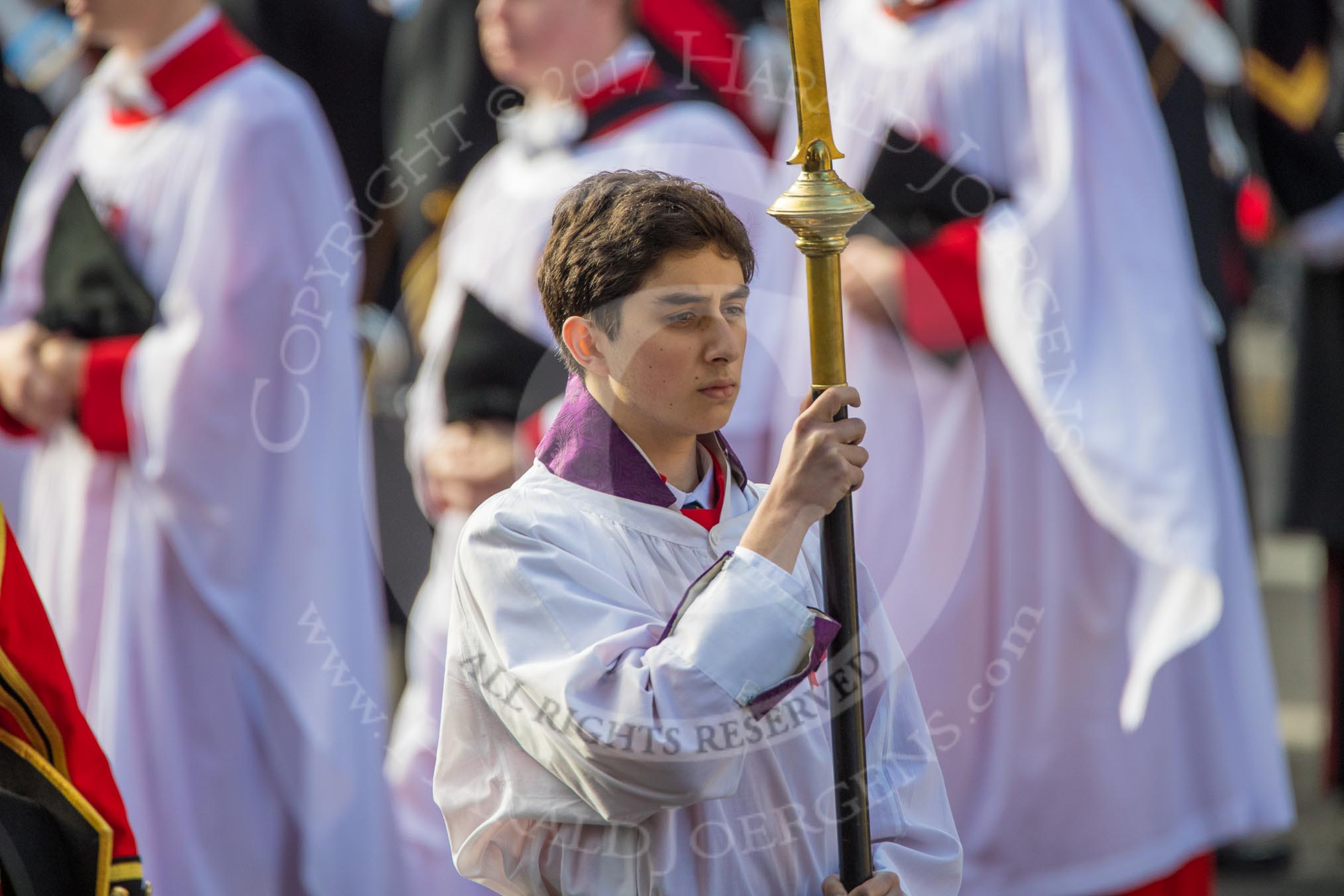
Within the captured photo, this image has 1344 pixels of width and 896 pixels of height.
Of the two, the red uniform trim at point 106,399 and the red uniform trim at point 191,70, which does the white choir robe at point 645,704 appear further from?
the red uniform trim at point 191,70

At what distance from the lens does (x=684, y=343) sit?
1694 millimetres

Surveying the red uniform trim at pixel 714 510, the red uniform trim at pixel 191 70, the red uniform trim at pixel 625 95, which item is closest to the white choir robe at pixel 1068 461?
the red uniform trim at pixel 625 95

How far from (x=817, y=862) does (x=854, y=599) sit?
0.88ft

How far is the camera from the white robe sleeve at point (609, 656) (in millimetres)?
1599

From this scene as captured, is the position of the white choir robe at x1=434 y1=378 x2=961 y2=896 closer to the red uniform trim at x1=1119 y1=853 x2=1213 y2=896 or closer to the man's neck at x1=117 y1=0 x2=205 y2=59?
the red uniform trim at x1=1119 y1=853 x2=1213 y2=896

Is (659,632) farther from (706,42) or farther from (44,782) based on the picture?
(706,42)

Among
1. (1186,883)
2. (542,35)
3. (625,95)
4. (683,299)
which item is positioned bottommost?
(1186,883)

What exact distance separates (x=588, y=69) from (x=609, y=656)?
2049 millimetres

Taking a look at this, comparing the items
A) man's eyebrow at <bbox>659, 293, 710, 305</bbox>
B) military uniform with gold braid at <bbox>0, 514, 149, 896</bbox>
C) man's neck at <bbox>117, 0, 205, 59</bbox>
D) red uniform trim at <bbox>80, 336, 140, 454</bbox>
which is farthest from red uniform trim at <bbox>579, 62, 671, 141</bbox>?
man's eyebrow at <bbox>659, 293, 710, 305</bbox>

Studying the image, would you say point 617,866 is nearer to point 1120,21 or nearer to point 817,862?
point 817,862

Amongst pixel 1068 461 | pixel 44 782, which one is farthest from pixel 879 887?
pixel 1068 461

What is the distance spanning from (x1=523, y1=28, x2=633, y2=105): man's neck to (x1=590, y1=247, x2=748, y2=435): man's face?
1.84 meters

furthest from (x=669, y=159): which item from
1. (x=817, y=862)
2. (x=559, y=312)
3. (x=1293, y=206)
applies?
(x=1293, y=206)

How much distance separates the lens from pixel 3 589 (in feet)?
6.57
